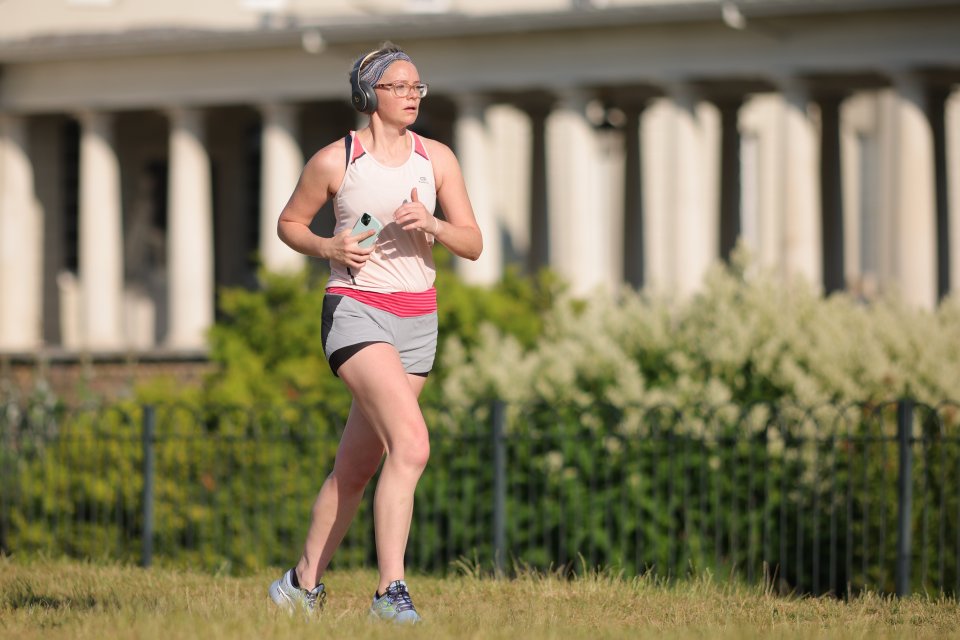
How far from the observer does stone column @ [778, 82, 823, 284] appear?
33.9 metres

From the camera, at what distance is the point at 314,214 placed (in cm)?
707

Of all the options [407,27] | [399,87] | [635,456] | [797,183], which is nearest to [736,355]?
[635,456]

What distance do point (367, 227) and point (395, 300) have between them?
14.8 inches

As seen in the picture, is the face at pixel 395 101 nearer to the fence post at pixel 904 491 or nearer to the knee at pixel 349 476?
the knee at pixel 349 476

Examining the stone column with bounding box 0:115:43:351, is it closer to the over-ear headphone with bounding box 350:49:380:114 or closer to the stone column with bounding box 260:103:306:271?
the stone column with bounding box 260:103:306:271

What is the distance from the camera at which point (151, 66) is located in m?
40.0

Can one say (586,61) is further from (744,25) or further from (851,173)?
(851,173)

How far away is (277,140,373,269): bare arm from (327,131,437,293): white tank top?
64 millimetres

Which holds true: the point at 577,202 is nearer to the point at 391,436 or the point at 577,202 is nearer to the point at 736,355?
the point at 736,355

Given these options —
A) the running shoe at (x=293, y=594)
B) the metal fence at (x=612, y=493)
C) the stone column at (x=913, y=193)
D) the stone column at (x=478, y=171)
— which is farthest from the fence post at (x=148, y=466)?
the stone column at (x=478, y=171)

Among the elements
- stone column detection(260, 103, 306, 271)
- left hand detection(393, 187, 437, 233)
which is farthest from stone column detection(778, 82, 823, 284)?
left hand detection(393, 187, 437, 233)

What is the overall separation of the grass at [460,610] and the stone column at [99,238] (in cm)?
3166

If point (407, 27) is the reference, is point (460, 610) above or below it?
below

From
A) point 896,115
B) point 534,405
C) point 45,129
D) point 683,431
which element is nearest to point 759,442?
point 683,431
